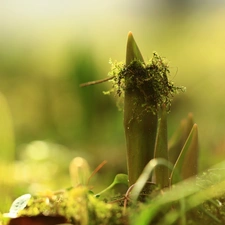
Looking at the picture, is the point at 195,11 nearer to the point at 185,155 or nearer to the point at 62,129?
the point at 62,129

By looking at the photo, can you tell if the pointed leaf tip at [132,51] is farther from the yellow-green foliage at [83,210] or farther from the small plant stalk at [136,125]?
the yellow-green foliage at [83,210]

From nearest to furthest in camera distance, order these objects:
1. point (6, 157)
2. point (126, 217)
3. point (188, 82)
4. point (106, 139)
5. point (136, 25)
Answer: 1. point (126, 217)
2. point (6, 157)
3. point (106, 139)
4. point (188, 82)
5. point (136, 25)

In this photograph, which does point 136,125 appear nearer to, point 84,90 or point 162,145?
point 162,145

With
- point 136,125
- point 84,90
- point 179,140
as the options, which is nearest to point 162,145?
point 136,125

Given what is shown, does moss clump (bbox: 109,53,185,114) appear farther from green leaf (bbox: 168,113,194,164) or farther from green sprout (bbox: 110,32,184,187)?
green leaf (bbox: 168,113,194,164)

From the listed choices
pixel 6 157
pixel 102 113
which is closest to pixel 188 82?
pixel 102 113

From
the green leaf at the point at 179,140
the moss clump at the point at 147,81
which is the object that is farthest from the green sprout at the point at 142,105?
the green leaf at the point at 179,140
